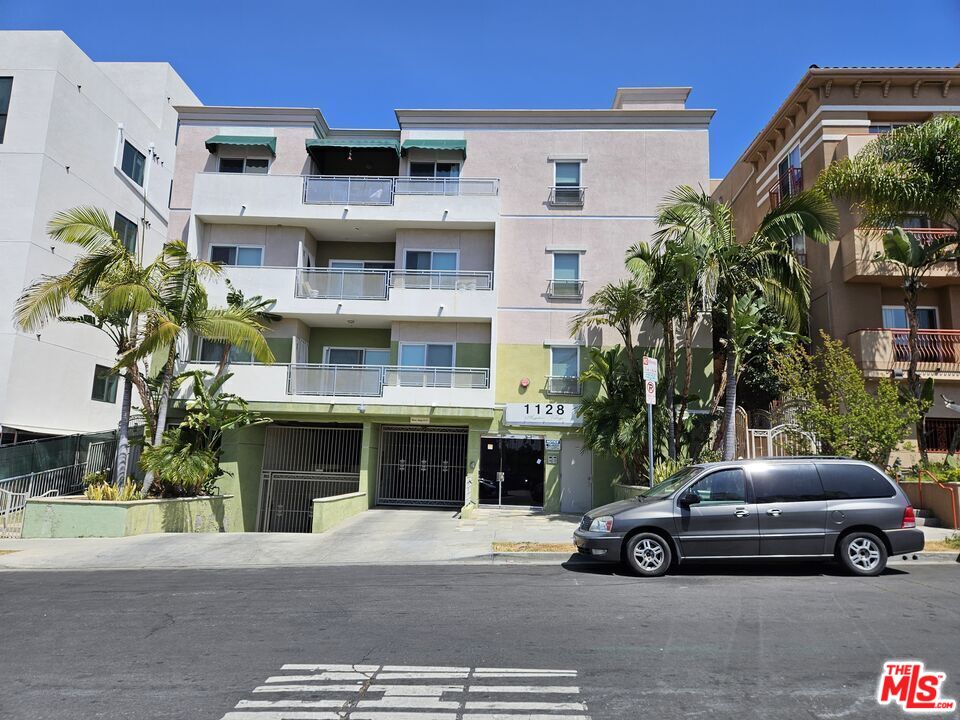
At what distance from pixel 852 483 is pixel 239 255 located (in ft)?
61.8

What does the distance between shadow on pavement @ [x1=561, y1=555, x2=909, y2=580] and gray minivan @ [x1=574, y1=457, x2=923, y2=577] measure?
0.92 ft

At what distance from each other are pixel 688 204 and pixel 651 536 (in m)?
9.09

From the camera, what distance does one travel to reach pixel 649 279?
16516mm

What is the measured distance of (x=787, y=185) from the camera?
71.7ft

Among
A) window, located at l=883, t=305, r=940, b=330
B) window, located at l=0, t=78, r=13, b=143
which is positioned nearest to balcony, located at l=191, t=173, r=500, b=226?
window, located at l=0, t=78, r=13, b=143

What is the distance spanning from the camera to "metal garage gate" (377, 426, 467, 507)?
20656 mm

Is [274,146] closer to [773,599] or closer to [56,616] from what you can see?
[56,616]

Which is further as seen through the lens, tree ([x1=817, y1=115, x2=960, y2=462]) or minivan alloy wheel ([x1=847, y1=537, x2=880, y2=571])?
tree ([x1=817, y1=115, x2=960, y2=462])

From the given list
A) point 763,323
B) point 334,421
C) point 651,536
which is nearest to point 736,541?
point 651,536

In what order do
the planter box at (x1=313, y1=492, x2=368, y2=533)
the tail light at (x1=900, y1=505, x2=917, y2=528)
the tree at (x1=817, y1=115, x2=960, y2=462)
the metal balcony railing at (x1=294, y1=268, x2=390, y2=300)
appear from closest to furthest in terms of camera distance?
the tail light at (x1=900, y1=505, x2=917, y2=528) → the planter box at (x1=313, y1=492, x2=368, y2=533) → the tree at (x1=817, y1=115, x2=960, y2=462) → the metal balcony railing at (x1=294, y1=268, x2=390, y2=300)

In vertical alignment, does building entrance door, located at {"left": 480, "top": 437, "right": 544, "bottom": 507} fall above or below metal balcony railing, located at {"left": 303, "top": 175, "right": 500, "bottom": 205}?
below

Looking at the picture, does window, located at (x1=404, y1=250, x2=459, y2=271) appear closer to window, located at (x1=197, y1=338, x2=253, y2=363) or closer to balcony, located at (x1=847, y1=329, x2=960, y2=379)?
window, located at (x1=197, y1=338, x2=253, y2=363)

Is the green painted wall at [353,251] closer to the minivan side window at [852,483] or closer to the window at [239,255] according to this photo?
the window at [239,255]

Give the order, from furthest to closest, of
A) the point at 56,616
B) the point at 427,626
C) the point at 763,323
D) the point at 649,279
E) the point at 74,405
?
the point at 74,405 → the point at 763,323 → the point at 649,279 → the point at 56,616 → the point at 427,626
